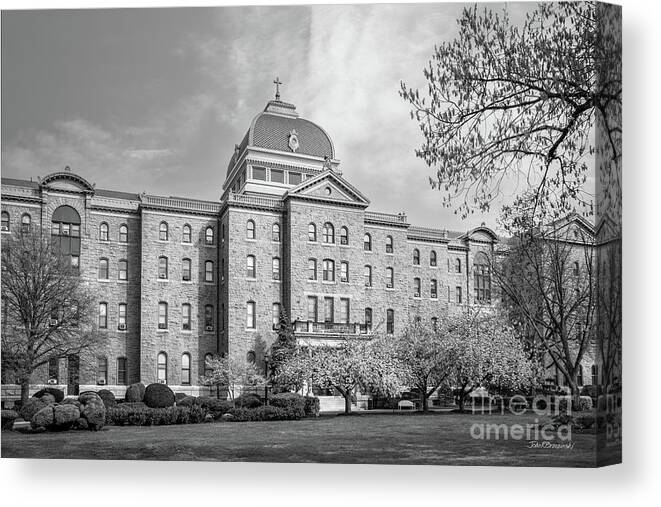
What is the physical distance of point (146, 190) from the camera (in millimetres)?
19859

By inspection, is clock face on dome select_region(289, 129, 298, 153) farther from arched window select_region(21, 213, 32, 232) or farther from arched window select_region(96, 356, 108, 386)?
arched window select_region(96, 356, 108, 386)

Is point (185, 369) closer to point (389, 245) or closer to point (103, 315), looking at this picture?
point (103, 315)

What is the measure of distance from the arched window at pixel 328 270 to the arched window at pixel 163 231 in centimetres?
472

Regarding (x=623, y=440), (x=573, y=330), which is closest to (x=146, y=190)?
(x=573, y=330)

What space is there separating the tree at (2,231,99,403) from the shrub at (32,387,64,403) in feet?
0.90

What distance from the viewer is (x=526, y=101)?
16156 millimetres

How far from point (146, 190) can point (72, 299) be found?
390 centimetres

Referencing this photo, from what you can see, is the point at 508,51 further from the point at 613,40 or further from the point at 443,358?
the point at 443,358

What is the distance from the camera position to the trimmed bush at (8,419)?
58.7ft

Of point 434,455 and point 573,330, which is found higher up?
point 573,330

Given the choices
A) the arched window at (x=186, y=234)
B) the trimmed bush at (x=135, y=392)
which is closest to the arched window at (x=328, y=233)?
the arched window at (x=186, y=234)

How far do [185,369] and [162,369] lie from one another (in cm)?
63

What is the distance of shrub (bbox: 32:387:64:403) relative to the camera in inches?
781

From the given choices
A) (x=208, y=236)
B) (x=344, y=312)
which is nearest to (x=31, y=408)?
(x=208, y=236)
